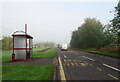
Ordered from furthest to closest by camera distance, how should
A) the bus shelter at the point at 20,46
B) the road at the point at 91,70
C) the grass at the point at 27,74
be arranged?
the bus shelter at the point at 20,46, the road at the point at 91,70, the grass at the point at 27,74

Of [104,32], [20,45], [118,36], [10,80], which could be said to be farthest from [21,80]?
[104,32]

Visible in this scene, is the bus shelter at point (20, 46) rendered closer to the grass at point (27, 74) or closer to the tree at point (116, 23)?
the grass at point (27, 74)

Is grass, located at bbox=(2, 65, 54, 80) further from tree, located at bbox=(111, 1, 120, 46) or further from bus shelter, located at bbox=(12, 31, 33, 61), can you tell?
tree, located at bbox=(111, 1, 120, 46)

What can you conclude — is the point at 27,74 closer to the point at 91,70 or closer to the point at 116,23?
the point at 91,70

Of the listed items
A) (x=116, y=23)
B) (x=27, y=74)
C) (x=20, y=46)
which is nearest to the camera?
(x=27, y=74)

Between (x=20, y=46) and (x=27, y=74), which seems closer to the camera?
(x=27, y=74)

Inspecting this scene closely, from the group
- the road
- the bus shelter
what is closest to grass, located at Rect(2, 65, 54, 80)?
the road

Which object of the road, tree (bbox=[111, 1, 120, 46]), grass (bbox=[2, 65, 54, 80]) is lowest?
the road

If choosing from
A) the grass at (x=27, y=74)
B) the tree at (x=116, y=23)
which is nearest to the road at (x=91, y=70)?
the grass at (x=27, y=74)

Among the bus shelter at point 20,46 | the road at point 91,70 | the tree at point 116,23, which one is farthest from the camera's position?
the tree at point 116,23

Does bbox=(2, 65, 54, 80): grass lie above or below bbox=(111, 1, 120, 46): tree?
below

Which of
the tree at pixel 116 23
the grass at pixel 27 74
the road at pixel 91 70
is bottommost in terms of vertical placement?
the road at pixel 91 70

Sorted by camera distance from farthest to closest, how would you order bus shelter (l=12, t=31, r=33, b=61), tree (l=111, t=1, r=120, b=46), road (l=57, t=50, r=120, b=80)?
1. tree (l=111, t=1, r=120, b=46)
2. bus shelter (l=12, t=31, r=33, b=61)
3. road (l=57, t=50, r=120, b=80)

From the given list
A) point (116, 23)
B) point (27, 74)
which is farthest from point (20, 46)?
point (116, 23)
